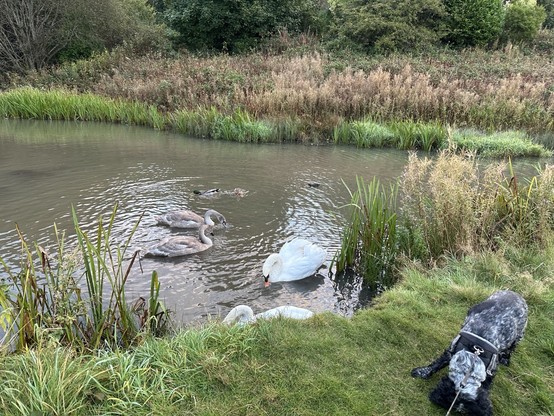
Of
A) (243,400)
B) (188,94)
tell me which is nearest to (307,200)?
(243,400)

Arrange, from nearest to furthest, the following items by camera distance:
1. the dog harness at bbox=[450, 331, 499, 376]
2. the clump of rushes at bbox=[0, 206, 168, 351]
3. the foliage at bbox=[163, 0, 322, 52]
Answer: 1. the dog harness at bbox=[450, 331, 499, 376]
2. the clump of rushes at bbox=[0, 206, 168, 351]
3. the foliage at bbox=[163, 0, 322, 52]

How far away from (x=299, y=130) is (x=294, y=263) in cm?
841

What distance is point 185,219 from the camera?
6832mm

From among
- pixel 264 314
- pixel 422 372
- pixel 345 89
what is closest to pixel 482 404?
pixel 422 372

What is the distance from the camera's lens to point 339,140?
13000 millimetres

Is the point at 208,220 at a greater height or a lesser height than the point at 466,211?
lesser

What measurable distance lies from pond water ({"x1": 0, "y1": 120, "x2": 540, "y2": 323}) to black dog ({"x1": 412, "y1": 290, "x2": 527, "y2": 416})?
77.8 inches

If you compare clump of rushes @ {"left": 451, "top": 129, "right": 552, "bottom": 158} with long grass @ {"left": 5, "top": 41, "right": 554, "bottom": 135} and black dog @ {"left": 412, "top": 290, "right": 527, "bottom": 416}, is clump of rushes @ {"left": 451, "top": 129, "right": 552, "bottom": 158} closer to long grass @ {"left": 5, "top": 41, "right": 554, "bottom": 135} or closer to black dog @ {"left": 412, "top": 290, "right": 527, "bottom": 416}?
long grass @ {"left": 5, "top": 41, "right": 554, "bottom": 135}

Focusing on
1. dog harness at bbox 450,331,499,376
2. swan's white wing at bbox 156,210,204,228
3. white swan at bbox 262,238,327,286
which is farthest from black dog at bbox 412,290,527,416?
swan's white wing at bbox 156,210,204,228

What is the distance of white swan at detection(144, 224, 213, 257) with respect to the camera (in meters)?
5.72

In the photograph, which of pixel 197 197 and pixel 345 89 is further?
pixel 345 89

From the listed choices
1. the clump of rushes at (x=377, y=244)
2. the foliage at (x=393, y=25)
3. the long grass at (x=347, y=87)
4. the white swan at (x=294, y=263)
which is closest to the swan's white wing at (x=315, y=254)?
the white swan at (x=294, y=263)

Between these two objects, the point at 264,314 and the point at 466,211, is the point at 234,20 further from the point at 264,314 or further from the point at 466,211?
the point at 264,314

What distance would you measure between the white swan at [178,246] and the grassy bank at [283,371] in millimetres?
2385
